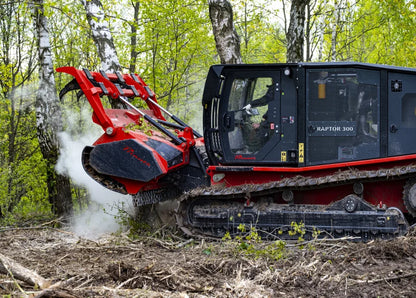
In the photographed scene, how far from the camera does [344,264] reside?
6262 millimetres

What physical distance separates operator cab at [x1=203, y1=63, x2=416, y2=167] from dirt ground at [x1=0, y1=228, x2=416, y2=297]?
52.6 inches

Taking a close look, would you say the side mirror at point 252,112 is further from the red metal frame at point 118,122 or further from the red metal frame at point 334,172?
the red metal frame at point 118,122

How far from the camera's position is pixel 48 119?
11.4 m

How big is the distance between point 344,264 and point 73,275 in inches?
117

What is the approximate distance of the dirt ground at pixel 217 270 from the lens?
5.16 m

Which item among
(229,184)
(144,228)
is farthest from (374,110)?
(144,228)

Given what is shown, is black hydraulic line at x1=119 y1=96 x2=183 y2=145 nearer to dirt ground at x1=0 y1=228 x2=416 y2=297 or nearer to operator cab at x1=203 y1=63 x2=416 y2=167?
operator cab at x1=203 y1=63 x2=416 y2=167

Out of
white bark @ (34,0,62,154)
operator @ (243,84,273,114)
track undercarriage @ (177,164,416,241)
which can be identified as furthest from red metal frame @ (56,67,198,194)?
white bark @ (34,0,62,154)

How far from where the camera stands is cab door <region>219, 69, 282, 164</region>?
26.5 feet

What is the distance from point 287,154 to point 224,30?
3.59 metres

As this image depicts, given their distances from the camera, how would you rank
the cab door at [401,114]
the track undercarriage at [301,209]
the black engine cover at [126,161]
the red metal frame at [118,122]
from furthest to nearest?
the red metal frame at [118,122]
the black engine cover at [126,161]
the cab door at [401,114]
the track undercarriage at [301,209]

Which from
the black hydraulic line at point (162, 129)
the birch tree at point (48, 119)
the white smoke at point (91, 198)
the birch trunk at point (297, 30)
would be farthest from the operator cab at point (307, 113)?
the birch tree at point (48, 119)

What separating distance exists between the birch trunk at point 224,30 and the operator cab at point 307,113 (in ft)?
8.29

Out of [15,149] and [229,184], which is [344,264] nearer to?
[229,184]
